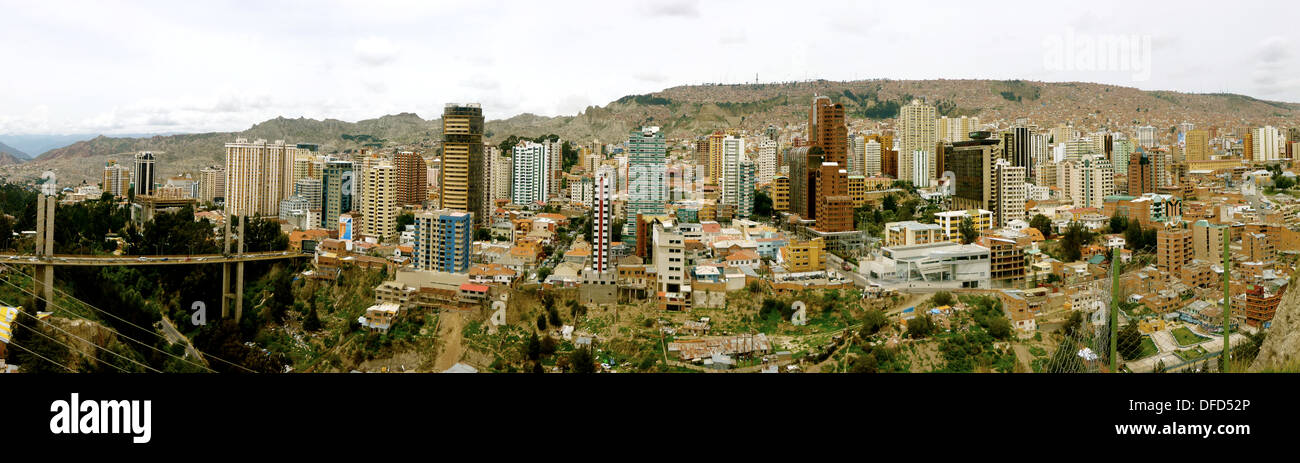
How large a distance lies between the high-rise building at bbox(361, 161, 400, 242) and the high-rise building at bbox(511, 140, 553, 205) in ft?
11.0

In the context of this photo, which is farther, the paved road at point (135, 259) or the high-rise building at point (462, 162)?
the high-rise building at point (462, 162)

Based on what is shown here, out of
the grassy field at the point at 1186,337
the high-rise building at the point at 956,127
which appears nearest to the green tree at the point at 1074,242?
the grassy field at the point at 1186,337

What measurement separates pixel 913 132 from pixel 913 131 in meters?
0.05

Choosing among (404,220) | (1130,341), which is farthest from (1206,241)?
(404,220)

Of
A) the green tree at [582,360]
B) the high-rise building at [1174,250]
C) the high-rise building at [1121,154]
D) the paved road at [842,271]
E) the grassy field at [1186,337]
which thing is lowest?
the green tree at [582,360]

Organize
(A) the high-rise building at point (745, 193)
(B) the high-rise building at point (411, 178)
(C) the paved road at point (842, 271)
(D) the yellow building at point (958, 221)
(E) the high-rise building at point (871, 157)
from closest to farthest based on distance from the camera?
(C) the paved road at point (842, 271)
(D) the yellow building at point (958, 221)
(A) the high-rise building at point (745, 193)
(B) the high-rise building at point (411, 178)
(E) the high-rise building at point (871, 157)

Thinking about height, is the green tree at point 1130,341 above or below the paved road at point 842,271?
below

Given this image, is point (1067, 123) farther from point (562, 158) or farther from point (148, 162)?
point (148, 162)

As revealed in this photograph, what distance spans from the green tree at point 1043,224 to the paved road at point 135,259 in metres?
10.8

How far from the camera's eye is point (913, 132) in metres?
20.0

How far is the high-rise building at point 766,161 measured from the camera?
17022 millimetres

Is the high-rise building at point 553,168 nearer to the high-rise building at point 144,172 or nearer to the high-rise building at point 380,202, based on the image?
the high-rise building at point 380,202

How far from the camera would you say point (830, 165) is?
13.5 m

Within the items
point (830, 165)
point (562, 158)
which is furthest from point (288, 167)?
point (830, 165)
